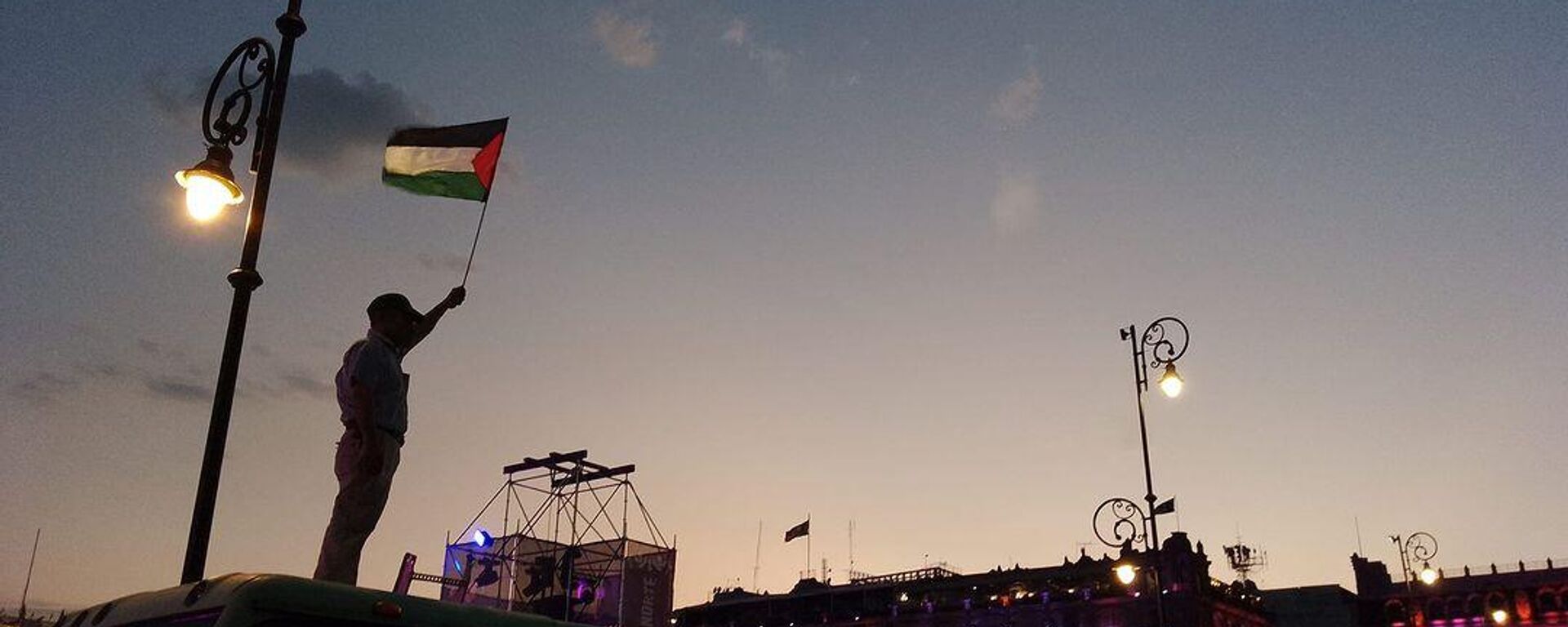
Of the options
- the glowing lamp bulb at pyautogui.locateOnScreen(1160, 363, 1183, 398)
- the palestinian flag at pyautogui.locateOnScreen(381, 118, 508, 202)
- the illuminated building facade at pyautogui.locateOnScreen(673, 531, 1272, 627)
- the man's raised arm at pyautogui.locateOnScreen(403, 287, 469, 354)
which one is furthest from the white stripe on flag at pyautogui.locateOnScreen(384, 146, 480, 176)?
the illuminated building facade at pyautogui.locateOnScreen(673, 531, 1272, 627)

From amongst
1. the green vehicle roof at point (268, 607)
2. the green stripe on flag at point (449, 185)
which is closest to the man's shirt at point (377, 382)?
the green vehicle roof at point (268, 607)

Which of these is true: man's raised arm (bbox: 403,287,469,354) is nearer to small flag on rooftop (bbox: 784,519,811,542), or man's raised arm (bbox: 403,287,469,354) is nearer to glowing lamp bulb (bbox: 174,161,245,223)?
→ glowing lamp bulb (bbox: 174,161,245,223)

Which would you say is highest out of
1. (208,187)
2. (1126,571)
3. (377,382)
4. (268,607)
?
(208,187)

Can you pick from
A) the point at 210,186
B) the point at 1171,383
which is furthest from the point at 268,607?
the point at 1171,383

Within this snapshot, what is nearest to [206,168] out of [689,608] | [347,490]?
[347,490]

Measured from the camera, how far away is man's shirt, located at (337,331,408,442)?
6980 millimetres

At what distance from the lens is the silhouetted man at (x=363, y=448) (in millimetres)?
6980

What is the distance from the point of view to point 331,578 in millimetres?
6992

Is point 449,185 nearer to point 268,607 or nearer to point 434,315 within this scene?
point 434,315

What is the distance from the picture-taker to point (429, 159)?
402 inches

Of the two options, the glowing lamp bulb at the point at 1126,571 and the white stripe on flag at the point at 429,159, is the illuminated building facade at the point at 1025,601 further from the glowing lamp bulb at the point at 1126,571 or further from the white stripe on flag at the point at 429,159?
the white stripe on flag at the point at 429,159

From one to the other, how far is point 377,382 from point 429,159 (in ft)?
12.3

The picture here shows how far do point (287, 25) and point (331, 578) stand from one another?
13.9 ft

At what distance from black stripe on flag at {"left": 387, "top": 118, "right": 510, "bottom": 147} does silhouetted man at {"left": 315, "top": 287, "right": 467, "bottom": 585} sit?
10.8 feet
